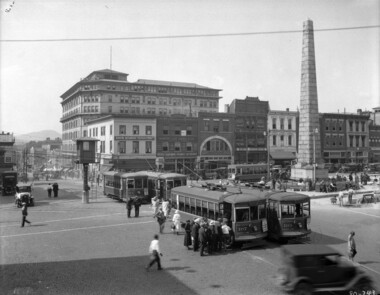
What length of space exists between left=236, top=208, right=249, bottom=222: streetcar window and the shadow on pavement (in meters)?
3.92

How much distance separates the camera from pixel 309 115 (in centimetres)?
4025

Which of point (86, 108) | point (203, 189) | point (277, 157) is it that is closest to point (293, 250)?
point (203, 189)

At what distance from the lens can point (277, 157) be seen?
66.0 meters

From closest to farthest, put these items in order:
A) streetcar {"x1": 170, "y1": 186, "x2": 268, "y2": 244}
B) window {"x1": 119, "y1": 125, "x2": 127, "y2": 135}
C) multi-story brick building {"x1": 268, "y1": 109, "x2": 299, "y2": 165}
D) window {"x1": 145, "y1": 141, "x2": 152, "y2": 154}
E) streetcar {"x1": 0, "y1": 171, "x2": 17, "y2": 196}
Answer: streetcar {"x1": 170, "y1": 186, "x2": 268, "y2": 244} < streetcar {"x1": 0, "y1": 171, "x2": 17, "y2": 196} < window {"x1": 119, "y1": 125, "x2": 127, "y2": 135} < window {"x1": 145, "y1": 141, "x2": 152, "y2": 154} < multi-story brick building {"x1": 268, "y1": 109, "x2": 299, "y2": 165}

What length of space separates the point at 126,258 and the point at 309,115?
102ft

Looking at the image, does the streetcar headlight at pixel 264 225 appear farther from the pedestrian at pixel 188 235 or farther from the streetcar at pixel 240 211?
the pedestrian at pixel 188 235

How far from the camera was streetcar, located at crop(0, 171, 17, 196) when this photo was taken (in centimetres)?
4059

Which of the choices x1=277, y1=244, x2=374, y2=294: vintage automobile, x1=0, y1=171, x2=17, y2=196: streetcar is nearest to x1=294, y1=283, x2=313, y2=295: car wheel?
x1=277, y1=244, x2=374, y2=294: vintage automobile

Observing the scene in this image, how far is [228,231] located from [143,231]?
233 inches

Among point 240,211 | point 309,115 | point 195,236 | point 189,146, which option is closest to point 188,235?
point 195,236

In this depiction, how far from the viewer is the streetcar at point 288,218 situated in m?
16.8

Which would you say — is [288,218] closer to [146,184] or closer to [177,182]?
[177,182]

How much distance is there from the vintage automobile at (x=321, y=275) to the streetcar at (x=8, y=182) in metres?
37.7

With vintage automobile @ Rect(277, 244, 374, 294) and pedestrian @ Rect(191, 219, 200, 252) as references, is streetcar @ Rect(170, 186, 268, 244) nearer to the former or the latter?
pedestrian @ Rect(191, 219, 200, 252)
